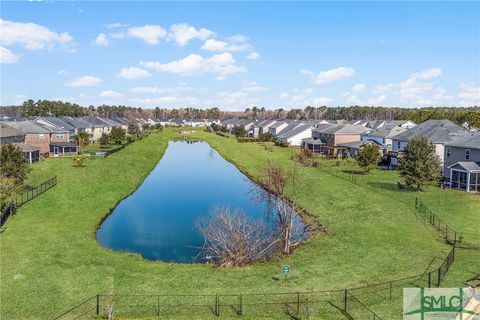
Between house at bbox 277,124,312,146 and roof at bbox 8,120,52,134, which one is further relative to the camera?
house at bbox 277,124,312,146

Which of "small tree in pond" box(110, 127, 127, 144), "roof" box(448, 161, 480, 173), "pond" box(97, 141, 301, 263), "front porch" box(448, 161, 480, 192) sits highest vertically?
"small tree in pond" box(110, 127, 127, 144)

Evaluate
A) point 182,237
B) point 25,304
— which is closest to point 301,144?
point 182,237

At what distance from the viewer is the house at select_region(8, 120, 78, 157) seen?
8194 centimetres

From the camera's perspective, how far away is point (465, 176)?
166 feet

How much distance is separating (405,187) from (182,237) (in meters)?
29.2

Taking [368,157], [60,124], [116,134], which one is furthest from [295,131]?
[60,124]

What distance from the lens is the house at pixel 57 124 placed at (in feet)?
303

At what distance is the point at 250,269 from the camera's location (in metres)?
26.8

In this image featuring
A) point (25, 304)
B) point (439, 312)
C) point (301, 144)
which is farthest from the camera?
point (301, 144)

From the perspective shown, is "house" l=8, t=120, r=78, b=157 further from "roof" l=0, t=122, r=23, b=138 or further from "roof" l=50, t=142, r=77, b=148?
"roof" l=0, t=122, r=23, b=138

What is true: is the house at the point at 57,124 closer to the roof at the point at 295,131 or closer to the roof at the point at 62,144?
the roof at the point at 62,144

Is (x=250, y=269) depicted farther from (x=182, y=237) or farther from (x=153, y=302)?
(x=182, y=237)

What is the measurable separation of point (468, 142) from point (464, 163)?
13.6ft

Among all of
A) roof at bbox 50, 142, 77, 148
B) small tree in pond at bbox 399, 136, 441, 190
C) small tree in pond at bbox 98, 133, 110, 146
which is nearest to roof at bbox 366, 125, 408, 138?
small tree in pond at bbox 399, 136, 441, 190
